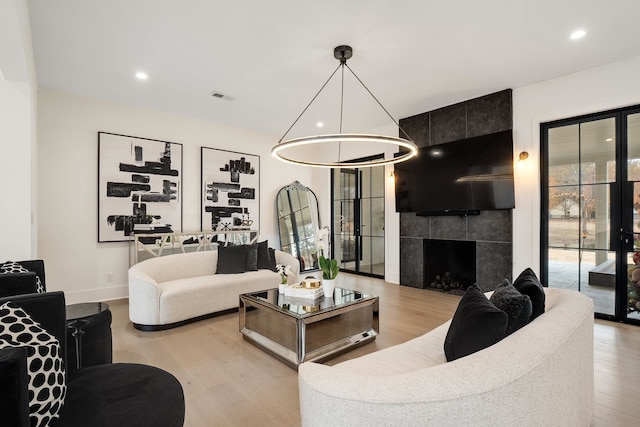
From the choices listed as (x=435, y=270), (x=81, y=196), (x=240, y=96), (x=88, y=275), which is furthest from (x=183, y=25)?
(x=435, y=270)

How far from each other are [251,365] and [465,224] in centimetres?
359

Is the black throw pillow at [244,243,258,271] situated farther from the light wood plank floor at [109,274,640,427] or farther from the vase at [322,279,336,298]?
the vase at [322,279,336,298]

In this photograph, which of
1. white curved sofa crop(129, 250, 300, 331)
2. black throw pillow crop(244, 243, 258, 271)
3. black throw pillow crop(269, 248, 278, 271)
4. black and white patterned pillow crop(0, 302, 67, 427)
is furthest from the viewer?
black throw pillow crop(269, 248, 278, 271)

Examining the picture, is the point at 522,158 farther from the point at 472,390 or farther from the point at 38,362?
the point at 38,362

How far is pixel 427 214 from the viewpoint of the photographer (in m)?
5.13

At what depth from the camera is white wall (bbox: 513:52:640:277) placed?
3.46m

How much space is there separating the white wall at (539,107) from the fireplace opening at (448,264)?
3.17ft

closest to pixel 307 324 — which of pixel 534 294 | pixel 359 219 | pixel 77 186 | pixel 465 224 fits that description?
pixel 534 294

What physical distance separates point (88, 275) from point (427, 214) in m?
4.94

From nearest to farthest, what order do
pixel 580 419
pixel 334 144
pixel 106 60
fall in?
pixel 580 419, pixel 106 60, pixel 334 144

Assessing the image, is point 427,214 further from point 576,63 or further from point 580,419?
point 580,419

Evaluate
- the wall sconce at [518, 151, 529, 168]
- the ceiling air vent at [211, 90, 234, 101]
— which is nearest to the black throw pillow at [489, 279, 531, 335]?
the wall sconce at [518, 151, 529, 168]

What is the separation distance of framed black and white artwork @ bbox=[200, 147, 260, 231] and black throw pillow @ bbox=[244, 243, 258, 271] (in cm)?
131

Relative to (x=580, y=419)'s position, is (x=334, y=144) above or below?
above
